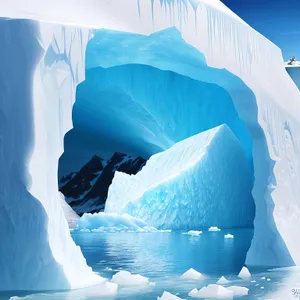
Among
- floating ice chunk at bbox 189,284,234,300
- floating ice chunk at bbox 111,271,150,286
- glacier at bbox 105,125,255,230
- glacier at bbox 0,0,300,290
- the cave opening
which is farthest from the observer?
the cave opening

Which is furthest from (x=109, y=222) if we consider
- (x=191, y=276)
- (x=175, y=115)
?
(x=191, y=276)

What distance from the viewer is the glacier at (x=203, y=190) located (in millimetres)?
15781

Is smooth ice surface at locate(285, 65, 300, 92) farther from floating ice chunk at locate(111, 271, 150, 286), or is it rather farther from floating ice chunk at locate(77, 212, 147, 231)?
floating ice chunk at locate(111, 271, 150, 286)

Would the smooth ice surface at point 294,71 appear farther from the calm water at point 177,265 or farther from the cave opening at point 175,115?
the calm water at point 177,265

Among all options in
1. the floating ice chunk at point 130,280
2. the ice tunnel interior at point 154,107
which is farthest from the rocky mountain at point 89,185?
the floating ice chunk at point 130,280

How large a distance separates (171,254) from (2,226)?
4439 millimetres

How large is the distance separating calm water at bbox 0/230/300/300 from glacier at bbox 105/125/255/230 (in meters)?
2.94

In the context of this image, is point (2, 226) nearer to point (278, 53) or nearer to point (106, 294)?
point (106, 294)

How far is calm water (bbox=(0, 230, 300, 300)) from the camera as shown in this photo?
225 inches

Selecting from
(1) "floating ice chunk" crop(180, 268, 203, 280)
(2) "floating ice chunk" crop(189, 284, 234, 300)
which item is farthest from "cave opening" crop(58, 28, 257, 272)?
(2) "floating ice chunk" crop(189, 284, 234, 300)

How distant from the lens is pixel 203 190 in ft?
51.9

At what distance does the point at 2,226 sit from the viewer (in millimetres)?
5660

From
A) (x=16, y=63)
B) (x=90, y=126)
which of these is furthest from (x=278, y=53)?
(x=90, y=126)

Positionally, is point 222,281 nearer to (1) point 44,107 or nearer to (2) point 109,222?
(1) point 44,107
